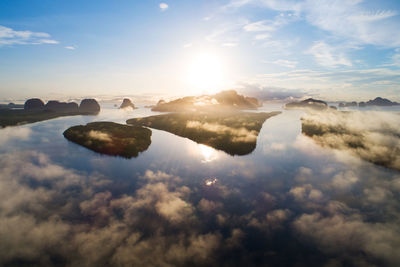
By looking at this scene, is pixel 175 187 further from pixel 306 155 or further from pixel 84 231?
pixel 306 155

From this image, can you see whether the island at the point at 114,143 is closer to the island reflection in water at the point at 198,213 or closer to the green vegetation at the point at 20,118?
the island reflection in water at the point at 198,213

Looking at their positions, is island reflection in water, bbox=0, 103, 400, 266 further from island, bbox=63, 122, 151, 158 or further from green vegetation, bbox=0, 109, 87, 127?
green vegetation, bbox=0, 109, 87, 127

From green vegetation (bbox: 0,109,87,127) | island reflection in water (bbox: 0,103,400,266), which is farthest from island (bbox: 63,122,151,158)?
green vegetation (bbox: 0,109,87,127)

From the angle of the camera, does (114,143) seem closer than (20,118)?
Yes

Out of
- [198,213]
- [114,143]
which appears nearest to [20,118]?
[114,143]

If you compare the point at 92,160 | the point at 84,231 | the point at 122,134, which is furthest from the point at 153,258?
the point at 122,134

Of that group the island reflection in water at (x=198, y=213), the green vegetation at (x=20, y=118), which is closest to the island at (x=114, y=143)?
the island reflection in water at (x=198, y=213)

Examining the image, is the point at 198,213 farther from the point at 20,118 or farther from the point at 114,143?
the point at 20,118

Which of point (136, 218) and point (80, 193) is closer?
point (136, 218)
